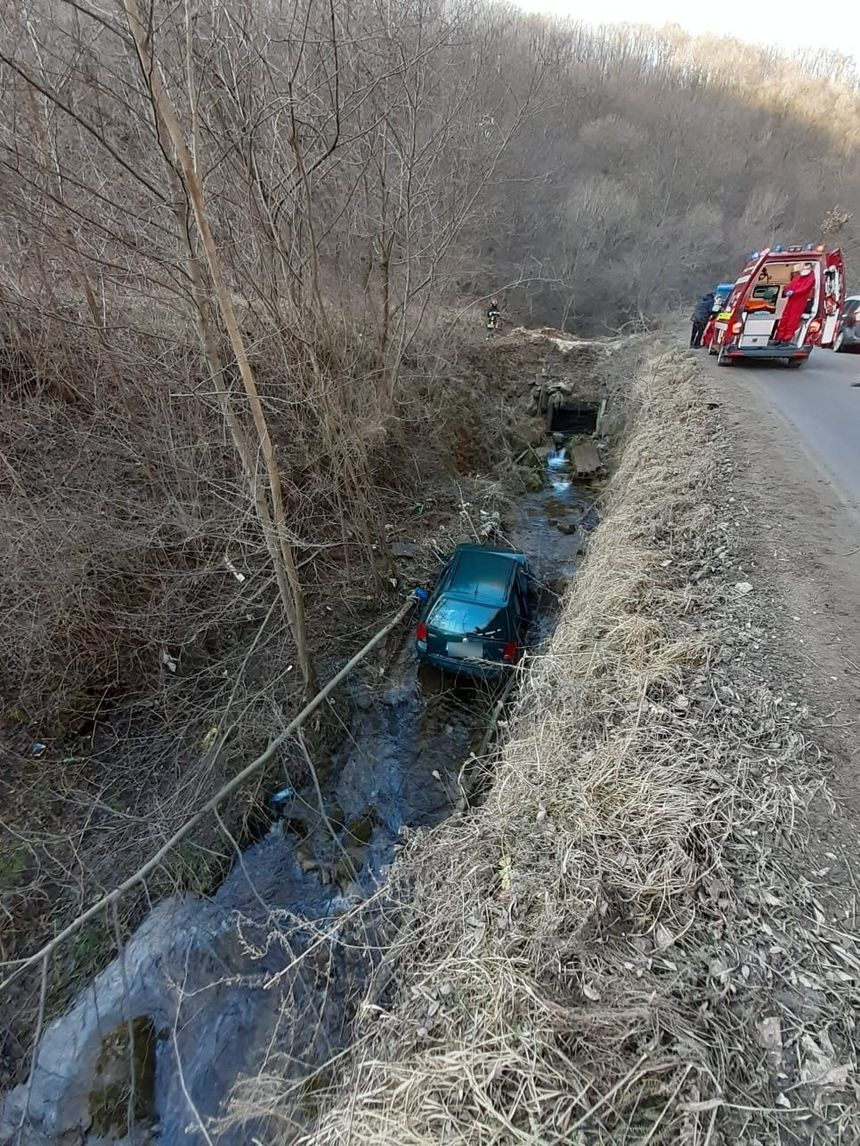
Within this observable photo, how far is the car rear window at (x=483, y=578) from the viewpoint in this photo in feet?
22.0

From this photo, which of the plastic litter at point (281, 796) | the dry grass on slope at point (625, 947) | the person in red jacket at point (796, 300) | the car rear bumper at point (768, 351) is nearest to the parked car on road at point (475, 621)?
the dry grass on slope at point (625, 947)

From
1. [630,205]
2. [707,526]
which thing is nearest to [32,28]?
[707,526]

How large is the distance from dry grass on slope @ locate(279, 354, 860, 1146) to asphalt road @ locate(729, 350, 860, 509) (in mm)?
4240

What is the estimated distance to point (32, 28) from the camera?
16.5ft

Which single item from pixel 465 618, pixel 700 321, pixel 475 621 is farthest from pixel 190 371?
pixel 700 321

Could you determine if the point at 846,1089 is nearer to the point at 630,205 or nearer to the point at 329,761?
the point at 329,761

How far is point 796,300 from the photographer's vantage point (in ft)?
34.9

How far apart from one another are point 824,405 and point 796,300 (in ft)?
10.1

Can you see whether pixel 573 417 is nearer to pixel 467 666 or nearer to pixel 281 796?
pixel 467 666

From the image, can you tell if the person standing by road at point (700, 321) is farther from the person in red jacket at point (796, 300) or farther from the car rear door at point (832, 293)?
the car rear door at point (832, 293)

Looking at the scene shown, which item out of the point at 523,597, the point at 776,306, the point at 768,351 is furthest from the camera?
the point at 768,351

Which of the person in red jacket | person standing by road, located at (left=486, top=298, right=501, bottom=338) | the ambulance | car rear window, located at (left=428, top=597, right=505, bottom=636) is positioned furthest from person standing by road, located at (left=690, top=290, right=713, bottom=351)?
car rear window, located at (left=428, top=597, right=505, bottom=636)

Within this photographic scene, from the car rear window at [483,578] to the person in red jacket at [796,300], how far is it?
909 centimetres

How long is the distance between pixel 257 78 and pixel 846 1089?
9.33m
